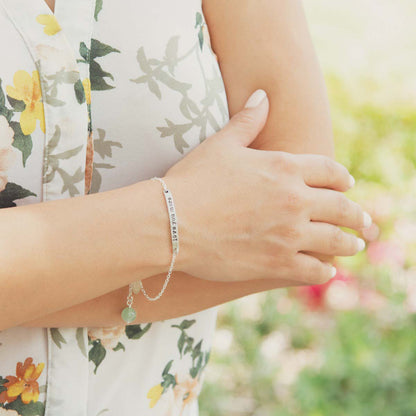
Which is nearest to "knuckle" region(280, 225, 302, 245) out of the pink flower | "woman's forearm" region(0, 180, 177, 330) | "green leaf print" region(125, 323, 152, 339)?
"woman's forearm" region(0, 180, 177, 330)

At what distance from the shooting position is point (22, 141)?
0.99 meters

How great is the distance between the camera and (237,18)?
120cm

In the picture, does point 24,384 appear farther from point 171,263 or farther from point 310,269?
point 310,269

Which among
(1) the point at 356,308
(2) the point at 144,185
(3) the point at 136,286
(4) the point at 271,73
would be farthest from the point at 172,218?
(1) the point at 356,308

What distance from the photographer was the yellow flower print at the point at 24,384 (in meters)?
1.07

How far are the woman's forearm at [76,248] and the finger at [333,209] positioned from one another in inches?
11.4

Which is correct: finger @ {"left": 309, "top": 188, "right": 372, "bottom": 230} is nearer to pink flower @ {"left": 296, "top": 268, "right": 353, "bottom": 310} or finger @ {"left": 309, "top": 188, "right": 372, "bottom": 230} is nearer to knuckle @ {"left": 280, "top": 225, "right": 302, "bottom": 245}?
knuckle @ {"left": 280, "top": 225, "right": 302, "bottom": 245}

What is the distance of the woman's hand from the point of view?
1042 mm

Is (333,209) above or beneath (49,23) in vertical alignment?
beneath

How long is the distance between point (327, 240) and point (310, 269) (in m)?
0.06

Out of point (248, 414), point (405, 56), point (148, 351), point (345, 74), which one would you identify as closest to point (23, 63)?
point (148, 351)

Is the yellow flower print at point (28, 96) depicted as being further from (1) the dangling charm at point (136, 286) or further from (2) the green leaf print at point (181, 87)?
(1) the dangling charm at point (136, 286)

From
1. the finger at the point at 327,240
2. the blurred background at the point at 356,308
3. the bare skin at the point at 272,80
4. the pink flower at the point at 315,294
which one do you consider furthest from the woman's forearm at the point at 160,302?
the pink flower at the point at 315,294

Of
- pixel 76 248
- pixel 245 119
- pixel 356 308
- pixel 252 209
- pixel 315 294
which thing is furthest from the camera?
pixel 315 294
